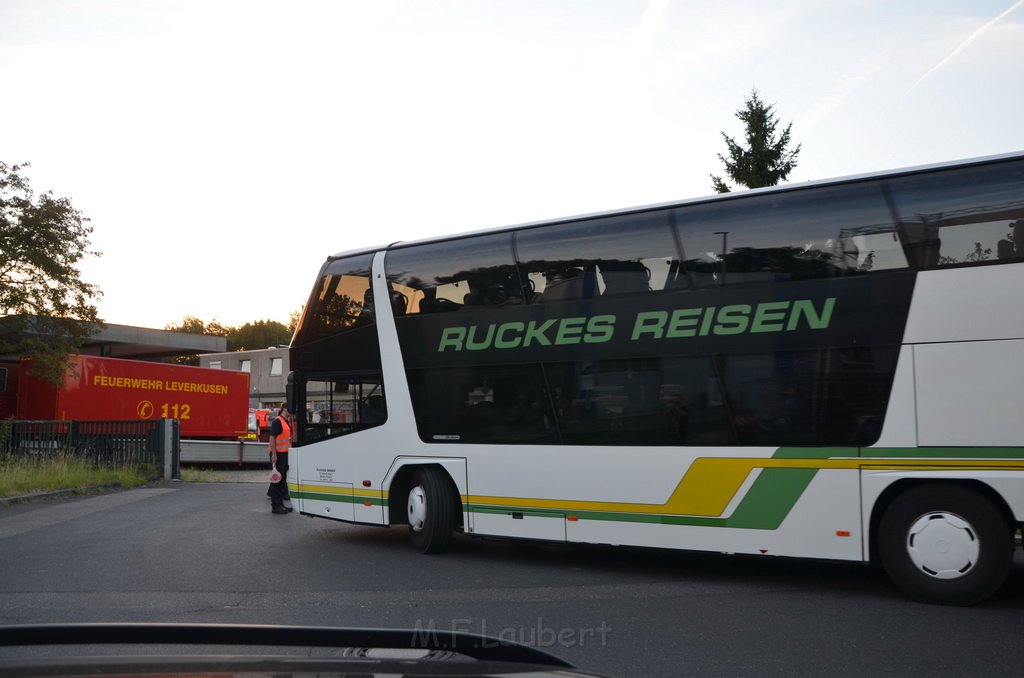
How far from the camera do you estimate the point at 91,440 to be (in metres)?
20.7

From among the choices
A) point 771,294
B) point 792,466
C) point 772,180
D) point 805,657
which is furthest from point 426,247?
point 772,180

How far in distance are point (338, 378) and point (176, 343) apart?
37.5 m

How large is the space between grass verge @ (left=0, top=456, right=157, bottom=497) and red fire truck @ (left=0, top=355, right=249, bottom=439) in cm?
500

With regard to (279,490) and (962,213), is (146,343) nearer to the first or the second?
(279,490)

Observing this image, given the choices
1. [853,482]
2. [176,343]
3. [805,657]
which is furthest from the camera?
[176,343]

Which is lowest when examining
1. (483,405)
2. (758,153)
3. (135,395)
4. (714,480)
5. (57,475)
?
(57,475)

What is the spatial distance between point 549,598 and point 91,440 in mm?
16475

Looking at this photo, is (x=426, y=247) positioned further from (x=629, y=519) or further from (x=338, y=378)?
(x=629, y=519)

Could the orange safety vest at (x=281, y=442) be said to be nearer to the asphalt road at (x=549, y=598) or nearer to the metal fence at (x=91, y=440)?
the asphalt road at (x=549, y=598)

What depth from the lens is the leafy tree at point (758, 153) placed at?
97.9 feet

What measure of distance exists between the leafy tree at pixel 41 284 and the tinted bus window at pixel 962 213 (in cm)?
2427

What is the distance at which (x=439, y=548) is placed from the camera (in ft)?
33.3

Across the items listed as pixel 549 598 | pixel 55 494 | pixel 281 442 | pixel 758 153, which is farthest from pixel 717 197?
pixel 758 153

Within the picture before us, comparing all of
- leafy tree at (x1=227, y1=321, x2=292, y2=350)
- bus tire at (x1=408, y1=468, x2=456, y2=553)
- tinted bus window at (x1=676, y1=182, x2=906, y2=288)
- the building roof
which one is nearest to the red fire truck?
the building roof
